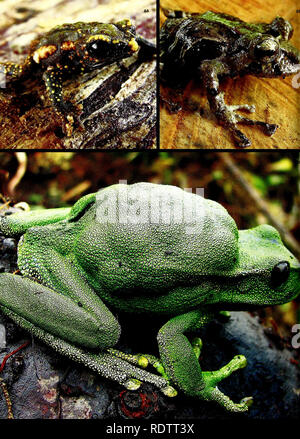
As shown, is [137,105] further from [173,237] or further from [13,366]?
[13,366]

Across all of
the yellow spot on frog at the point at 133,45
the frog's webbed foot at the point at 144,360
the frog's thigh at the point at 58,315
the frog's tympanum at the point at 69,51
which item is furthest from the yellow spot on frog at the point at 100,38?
the frog's webbed foot at the point at 144,360

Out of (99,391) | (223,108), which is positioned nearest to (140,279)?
(99,391)

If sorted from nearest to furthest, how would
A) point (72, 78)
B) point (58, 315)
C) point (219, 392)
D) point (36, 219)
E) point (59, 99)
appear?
point (58, 315)
point (219, 392)
point (36, 219)
point (59, 99)
point (72, 78)

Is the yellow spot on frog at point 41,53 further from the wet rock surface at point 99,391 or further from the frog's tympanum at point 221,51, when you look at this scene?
the wet rock surface at point 99,391

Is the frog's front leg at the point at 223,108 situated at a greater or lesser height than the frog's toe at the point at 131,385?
greater

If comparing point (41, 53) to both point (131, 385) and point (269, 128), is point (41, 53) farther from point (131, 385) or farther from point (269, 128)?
point (131, 385)
